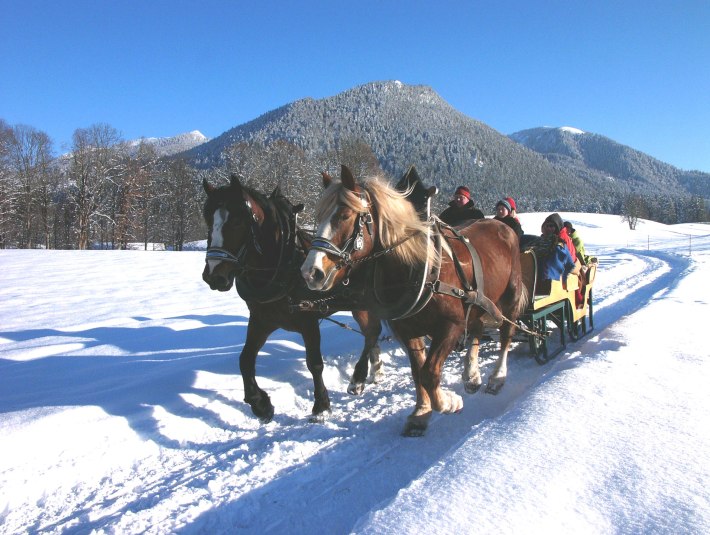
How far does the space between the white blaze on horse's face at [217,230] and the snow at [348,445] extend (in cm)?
154

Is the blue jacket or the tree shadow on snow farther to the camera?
the blue jacket

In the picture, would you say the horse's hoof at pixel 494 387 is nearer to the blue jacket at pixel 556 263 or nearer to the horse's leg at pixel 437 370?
the horse's leg at pixel 437 370

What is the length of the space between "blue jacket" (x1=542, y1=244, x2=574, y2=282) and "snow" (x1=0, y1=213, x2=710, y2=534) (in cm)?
93

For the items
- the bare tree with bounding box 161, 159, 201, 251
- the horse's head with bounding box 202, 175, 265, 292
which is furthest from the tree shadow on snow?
the bare tree with bounding box 161, 159, 201, 251

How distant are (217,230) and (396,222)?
1.55 m

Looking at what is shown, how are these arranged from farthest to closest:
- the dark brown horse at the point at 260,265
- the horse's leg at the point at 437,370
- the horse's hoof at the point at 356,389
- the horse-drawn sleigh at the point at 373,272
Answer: the horse's hoof at the point at 356,389 → the dark brown horse at the point at 260,265 → the horse's leg at the point at 437,370 → the horse-drawn sleigh at the point at 373,272

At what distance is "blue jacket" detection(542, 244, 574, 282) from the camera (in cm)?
544

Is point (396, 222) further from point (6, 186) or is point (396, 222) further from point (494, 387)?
point (6, 186)

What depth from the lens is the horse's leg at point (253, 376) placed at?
4.04m

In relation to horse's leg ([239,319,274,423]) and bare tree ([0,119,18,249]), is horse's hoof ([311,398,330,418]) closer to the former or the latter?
horse's leg ([239,319,274,423])

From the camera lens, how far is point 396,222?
3.26m

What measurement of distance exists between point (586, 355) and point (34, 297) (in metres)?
12.0

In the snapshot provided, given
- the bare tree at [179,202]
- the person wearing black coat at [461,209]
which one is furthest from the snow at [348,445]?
the bare tree at [179,202]

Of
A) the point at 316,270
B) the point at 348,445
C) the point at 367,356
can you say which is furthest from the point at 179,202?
the point at 316,270
